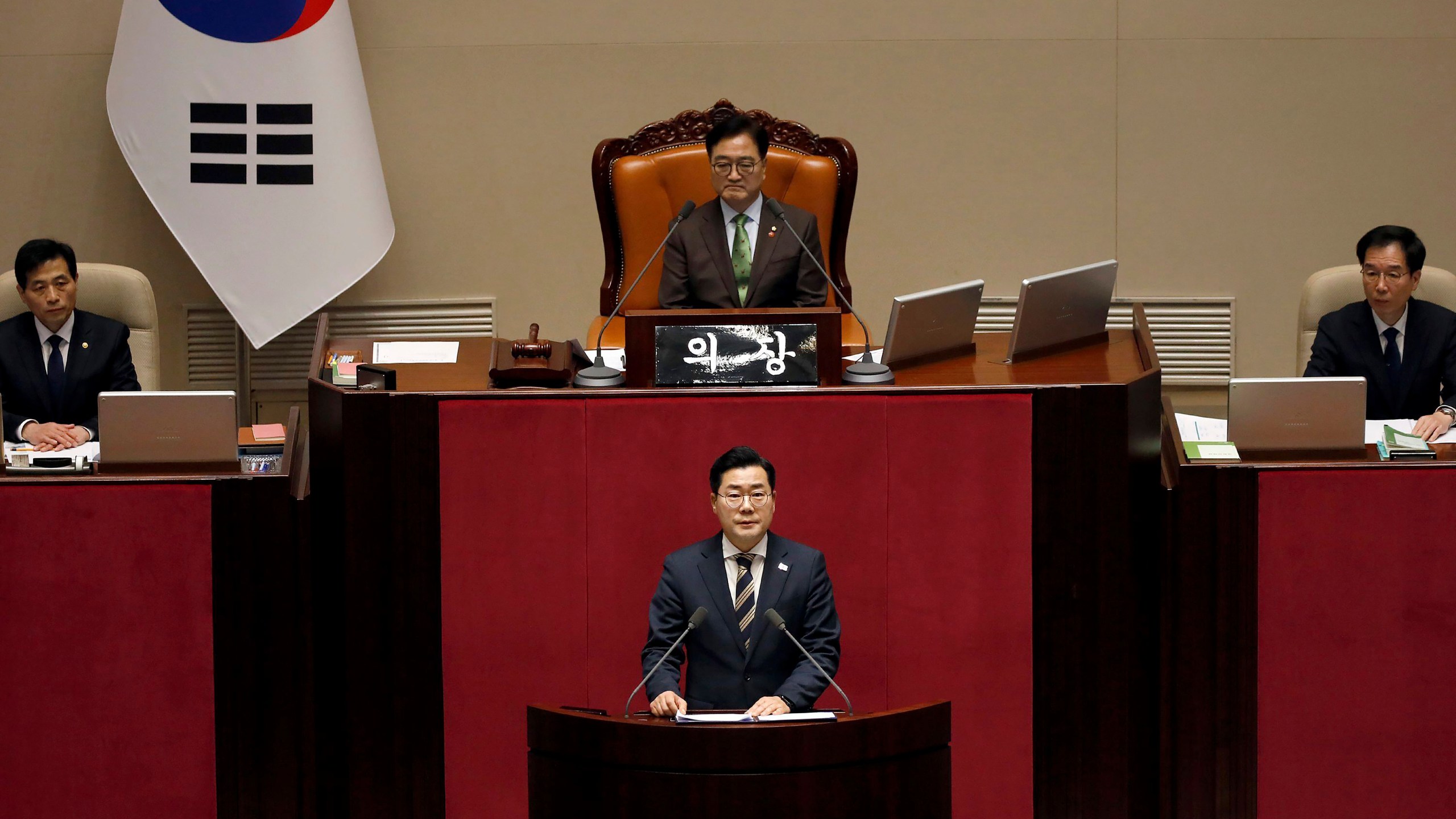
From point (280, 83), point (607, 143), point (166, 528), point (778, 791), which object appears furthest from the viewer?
point (280, 83)

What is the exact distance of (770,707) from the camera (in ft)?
8.61

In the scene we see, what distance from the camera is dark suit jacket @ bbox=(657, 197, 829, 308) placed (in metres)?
4.04

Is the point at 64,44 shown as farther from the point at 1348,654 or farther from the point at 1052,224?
the point at 1348,654

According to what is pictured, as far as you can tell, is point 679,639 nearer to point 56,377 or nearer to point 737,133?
point 737,133

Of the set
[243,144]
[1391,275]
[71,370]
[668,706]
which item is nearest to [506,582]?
[668,706]

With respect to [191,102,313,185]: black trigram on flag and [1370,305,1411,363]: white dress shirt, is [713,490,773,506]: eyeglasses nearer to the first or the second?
[1370,305,1411,363]: white dress shirt

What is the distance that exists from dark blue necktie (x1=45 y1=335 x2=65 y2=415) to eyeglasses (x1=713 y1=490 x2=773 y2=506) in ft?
7.41

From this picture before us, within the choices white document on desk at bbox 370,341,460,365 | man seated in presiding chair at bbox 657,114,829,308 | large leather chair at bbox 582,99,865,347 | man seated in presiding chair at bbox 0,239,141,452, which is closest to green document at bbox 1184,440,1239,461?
man seated in presiding chair at bbox 657,114,829,308

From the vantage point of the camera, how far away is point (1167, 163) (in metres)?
5.92

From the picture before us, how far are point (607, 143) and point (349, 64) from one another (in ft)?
4.43

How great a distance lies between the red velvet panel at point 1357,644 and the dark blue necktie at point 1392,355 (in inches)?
36.0

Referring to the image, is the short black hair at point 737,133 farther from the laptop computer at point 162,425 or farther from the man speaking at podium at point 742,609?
the laptop computer at point 162,425

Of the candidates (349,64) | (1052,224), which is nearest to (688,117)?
(349,64)

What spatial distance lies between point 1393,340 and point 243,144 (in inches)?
153
